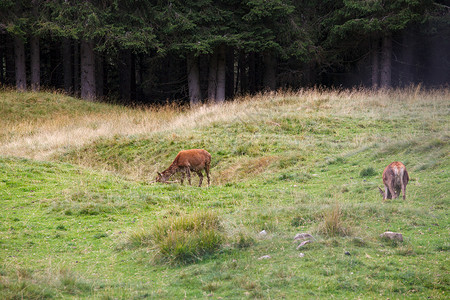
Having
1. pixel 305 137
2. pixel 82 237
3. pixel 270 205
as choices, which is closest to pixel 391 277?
pixel 270 205

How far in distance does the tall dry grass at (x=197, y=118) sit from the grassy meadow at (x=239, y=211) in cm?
16

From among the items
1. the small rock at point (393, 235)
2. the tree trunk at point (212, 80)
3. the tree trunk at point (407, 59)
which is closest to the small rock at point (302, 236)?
the small rock at point (393, 235)

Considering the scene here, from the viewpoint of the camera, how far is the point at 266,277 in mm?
5703

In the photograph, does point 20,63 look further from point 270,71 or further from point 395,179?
point 395,179

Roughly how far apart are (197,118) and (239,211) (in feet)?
40.5

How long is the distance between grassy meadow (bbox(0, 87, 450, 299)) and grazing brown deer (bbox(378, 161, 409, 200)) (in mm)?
271

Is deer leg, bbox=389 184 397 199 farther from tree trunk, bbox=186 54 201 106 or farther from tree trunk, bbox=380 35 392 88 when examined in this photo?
tree trunk, bbox=186 54 201 106

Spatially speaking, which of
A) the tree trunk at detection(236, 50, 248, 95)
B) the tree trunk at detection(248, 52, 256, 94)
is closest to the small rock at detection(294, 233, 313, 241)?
the tree trunk at detection(248, 52, 256, 94)

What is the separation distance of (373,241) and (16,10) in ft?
95.9

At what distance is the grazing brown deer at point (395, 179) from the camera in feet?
28.8

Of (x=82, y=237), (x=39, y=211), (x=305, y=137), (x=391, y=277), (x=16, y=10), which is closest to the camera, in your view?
(x=391, y=277)

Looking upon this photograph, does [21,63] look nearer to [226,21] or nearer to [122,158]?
[226,21]

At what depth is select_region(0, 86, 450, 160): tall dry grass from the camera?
19484 mm

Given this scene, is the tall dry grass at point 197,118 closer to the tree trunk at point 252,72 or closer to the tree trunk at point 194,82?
the tree trunk at point 194,82
